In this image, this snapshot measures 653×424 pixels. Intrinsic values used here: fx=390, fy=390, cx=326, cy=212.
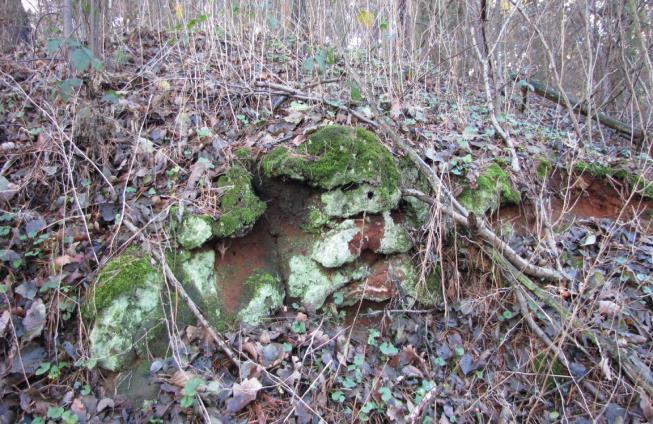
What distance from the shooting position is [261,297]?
2438 millimetres

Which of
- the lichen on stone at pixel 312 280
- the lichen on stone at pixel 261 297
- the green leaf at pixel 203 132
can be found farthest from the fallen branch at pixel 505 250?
the green leaf at pixel 203 132

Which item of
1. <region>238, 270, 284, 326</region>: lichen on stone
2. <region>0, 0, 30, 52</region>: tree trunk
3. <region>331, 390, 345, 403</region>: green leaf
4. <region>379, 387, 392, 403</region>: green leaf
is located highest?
<region>0, 0, 30, 52</region>: tree trunk

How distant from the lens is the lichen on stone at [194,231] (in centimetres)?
235

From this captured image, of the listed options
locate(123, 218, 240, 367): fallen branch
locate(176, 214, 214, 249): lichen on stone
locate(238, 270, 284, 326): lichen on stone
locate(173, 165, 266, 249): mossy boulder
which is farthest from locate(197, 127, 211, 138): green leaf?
locate(238, 270, 284, 326): lichen on stone

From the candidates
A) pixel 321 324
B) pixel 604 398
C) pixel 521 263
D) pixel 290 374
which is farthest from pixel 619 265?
pixel 290 374

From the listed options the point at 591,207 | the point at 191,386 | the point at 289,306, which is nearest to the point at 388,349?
the point at 289,306

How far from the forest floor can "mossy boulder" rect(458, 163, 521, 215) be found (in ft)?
0.32

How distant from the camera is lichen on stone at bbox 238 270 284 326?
238 cm

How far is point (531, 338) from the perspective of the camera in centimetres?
241

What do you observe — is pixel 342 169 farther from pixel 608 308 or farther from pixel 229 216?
pixel 608 308

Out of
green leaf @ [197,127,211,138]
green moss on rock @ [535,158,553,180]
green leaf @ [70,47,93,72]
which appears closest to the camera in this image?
green leaf @ [70,47,93,72]

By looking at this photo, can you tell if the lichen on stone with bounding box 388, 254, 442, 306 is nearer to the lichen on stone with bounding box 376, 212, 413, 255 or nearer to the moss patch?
the lichen on stone with bounding box 376, 212, 413, 255

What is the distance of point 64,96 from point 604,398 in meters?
3.65

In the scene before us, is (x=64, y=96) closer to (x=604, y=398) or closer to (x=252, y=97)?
(x=252, y=97)
